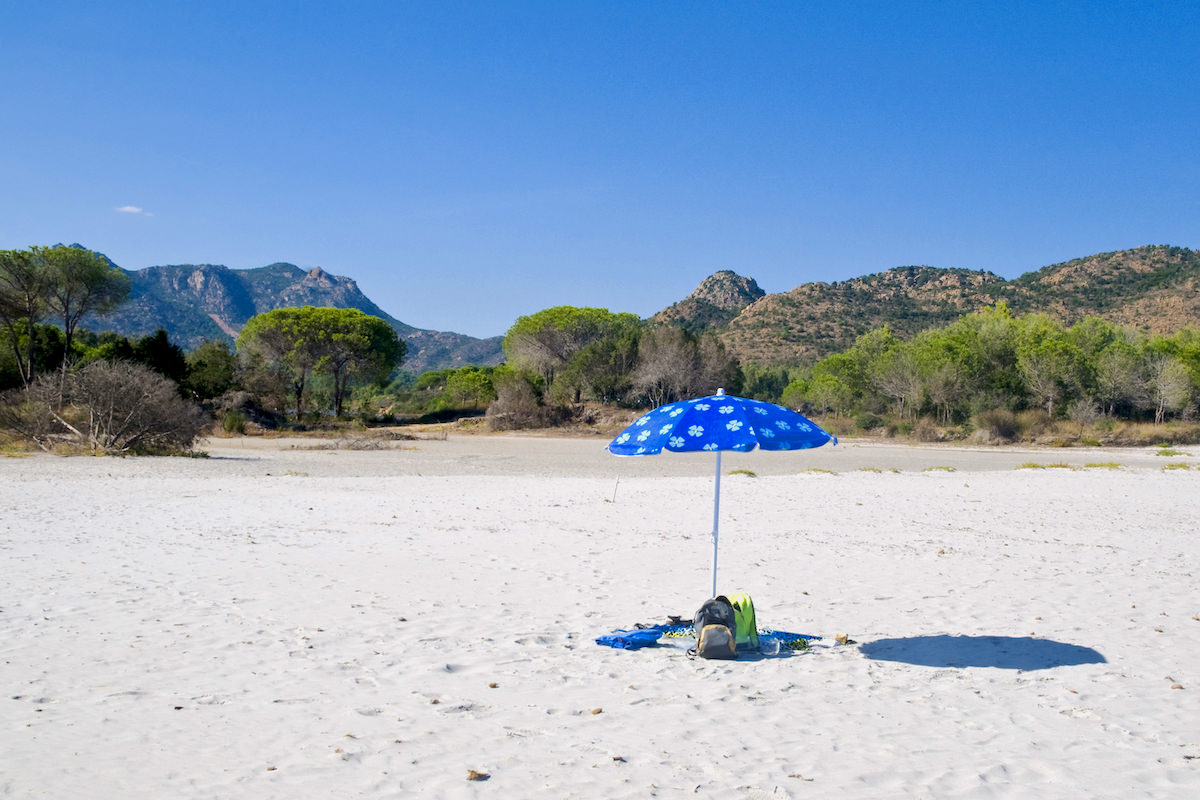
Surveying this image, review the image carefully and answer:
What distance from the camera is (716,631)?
5.57m

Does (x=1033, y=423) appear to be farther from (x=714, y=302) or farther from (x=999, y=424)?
(x=714, y=302)

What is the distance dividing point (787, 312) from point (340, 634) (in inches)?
3731

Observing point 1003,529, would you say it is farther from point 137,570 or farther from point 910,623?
point 137,570

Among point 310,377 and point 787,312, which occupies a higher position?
point 787,312

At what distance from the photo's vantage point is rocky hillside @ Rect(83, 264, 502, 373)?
135 m

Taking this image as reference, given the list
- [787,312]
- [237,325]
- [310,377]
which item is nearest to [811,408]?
[310,377]

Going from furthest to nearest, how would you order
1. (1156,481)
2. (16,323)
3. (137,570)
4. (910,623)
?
(16,323) → (1156,481) → (137,570) → (910,623)

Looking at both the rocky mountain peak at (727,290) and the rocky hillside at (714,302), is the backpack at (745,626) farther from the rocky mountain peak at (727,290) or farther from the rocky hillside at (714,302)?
the rocky mountain peak at (727,290)

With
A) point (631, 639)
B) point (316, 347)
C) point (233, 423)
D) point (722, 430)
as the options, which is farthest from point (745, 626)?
point (316, 347)

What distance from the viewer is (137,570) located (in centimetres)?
770

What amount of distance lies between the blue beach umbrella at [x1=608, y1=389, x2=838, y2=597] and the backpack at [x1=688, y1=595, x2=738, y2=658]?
1132 millimetres

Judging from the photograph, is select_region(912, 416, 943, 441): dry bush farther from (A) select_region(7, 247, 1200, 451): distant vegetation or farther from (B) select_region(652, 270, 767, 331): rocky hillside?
(B) select_region(652, 270, 767, 331): rocky hillside

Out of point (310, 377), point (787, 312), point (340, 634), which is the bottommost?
point (340, 634)

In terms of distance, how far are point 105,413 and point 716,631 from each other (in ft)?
74.1
